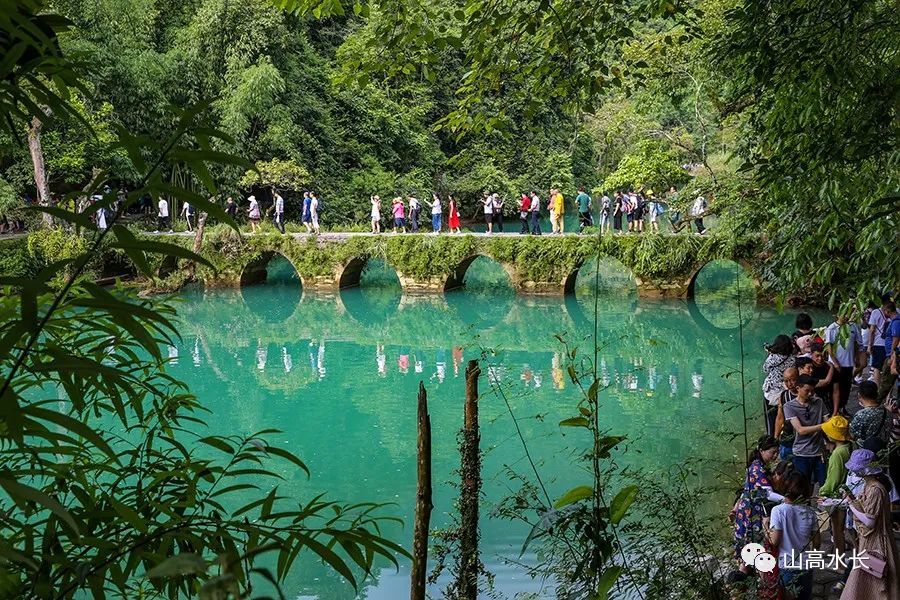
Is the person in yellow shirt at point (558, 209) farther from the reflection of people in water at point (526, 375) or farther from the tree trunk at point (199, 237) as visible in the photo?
the tree trunk at point (199, 237)

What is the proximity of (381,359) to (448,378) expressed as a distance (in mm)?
1795

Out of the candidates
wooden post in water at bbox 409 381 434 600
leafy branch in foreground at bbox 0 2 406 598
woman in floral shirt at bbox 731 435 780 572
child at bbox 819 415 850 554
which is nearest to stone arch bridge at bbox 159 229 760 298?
child at bbox 819 415 850 554

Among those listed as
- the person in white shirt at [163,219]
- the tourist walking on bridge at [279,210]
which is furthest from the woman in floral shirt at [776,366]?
the person in white shirt at [163,219]

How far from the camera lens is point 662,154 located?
1552 cm

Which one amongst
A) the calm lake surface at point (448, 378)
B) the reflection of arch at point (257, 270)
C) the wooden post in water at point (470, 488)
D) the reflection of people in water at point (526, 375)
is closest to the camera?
the wooden post in water at point (470, 488)

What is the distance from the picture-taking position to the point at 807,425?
5328 mm

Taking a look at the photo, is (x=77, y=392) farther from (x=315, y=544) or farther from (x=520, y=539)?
(x=520, y=539)

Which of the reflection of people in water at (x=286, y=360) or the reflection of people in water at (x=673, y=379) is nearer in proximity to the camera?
the reflection of people in water at (x=673, y=379)

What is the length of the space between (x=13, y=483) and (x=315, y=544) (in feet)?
1.71

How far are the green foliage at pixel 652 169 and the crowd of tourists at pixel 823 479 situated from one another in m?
8.62

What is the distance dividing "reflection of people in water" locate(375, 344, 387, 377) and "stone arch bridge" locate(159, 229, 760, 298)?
12.3ft

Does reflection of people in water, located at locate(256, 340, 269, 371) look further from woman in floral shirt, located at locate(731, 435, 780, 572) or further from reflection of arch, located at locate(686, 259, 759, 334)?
woman in floral shirt, located at locate(731, 435, 780, 572)

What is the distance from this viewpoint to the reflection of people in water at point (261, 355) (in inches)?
579

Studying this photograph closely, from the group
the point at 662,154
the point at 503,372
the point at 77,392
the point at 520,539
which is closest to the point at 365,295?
the point at 662,154
